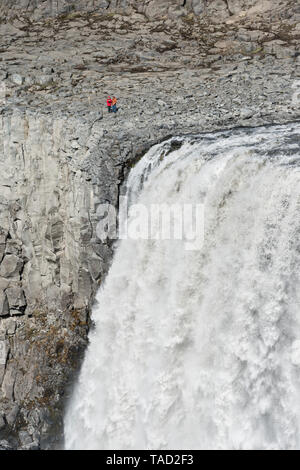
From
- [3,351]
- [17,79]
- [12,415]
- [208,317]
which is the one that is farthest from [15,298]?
[208,317]

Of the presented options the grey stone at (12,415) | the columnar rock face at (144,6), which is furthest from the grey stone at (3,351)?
the columnar rock face at (144,6)

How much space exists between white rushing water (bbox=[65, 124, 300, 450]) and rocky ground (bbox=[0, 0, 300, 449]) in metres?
1.40

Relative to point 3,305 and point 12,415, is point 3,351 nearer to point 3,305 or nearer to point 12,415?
point 3,305

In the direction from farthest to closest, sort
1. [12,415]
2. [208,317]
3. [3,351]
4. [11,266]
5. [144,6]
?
[144,6], [11,266], [3,351], [12,415], [208,317]

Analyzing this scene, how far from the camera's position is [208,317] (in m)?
14.0

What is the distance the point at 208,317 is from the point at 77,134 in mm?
8758

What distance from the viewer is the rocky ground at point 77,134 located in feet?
61.7

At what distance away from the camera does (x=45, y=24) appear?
33562 millimetres

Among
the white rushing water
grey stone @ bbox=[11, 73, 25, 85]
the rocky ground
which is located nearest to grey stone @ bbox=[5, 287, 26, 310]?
the rocky ground

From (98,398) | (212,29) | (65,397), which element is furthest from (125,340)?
(212,29)

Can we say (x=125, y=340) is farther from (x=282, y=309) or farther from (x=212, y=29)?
(x=212, y=29)

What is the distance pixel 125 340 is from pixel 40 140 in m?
8.48

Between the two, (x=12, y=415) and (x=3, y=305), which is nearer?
(x=12, y=415)

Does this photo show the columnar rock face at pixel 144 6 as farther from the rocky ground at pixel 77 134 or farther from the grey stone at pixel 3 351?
the grey stone at pixel 3 351
